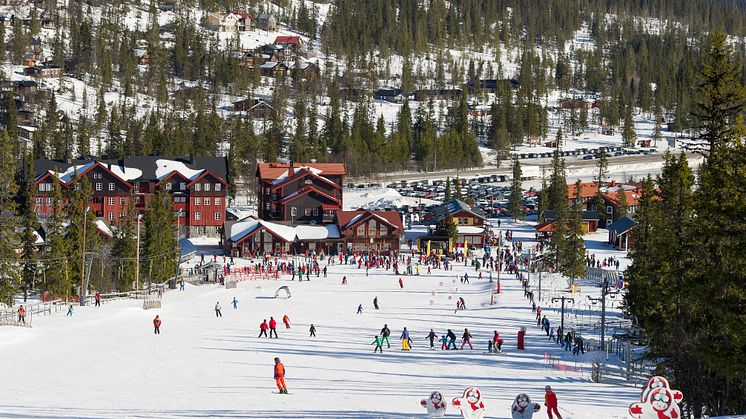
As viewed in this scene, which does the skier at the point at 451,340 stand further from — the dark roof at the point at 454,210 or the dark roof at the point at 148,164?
the dark roof at the point at 148,164

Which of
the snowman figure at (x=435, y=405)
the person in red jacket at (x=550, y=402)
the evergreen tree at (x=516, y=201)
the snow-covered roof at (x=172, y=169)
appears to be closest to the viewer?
the person in red jacket at (x=550, y=402)

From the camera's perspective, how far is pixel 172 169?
9075 cm

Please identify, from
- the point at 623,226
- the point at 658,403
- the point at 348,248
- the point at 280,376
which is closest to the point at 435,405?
the point at 658,403

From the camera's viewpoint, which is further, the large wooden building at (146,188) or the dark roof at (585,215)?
the dark roof at (585,215)

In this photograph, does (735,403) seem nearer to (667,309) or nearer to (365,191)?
(667,309)

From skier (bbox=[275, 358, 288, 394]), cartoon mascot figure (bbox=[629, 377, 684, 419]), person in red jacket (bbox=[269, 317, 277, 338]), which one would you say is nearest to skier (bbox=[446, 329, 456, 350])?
person in red jacket (bbox=[269, 317, 277, 338])

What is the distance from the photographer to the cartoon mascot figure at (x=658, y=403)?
66.8ft

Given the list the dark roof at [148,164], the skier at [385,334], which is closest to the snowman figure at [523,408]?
the skier at [385,334]

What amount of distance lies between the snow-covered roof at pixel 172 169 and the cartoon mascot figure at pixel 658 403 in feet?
237

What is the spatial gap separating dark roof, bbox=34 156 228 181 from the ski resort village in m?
0.28

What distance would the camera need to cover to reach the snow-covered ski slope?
89.4 ft

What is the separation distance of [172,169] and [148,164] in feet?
9.22

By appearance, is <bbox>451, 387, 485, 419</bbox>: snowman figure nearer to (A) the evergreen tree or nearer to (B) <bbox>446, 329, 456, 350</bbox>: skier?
(B) <bbox>446, 329, 456, 350</bbox>: skier

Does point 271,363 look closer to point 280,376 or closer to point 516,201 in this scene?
point 280,376
